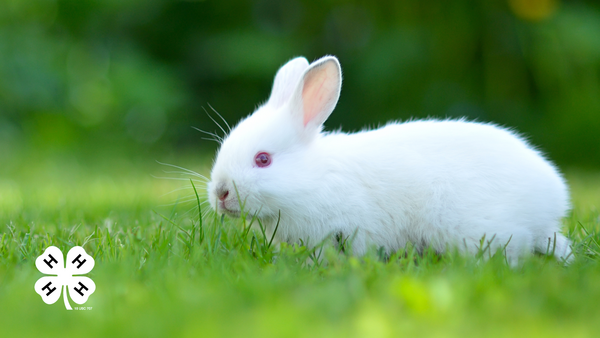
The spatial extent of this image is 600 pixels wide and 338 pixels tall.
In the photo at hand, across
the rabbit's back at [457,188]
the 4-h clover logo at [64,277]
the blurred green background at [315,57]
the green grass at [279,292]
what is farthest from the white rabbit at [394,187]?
the blurred green background at [315,57]

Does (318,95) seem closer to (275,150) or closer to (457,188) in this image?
(275,150)

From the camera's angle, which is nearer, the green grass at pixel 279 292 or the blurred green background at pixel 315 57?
the green grass at pixel 279 292

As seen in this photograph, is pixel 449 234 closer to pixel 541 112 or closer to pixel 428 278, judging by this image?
pixel 428 278

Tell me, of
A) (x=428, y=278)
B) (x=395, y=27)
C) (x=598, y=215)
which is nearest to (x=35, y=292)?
(x=428, y=278)

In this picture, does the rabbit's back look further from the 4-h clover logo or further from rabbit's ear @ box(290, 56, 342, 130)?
the 4-h clover logo

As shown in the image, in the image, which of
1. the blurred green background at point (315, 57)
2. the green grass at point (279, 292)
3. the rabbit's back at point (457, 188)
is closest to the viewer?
the green grass at point (279, 292)

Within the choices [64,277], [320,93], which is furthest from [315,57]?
[64,277]

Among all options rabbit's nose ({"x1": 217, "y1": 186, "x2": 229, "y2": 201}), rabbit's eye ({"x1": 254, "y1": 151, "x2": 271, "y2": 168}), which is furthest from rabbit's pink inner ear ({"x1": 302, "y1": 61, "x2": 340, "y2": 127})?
rabbit's nose ({"x1": 217, "y1": 186, "x2": 229, "y2": 201})

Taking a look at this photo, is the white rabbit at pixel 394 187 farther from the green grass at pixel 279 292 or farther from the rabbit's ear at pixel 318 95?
the green grass at pixel 279 292
